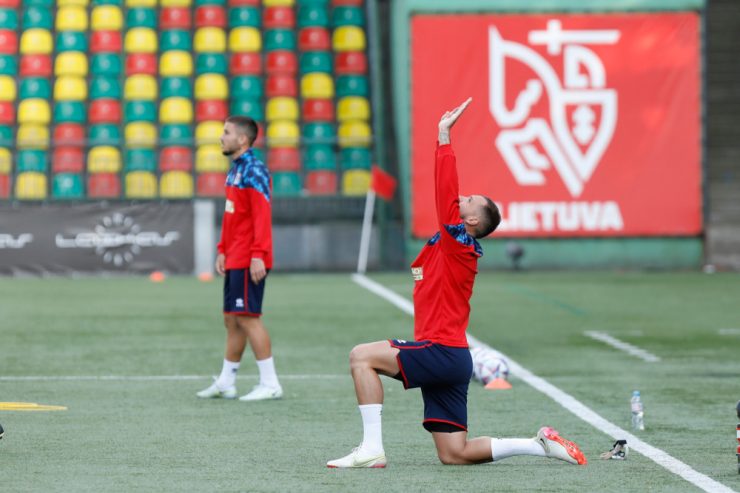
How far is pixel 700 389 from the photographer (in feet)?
32.5

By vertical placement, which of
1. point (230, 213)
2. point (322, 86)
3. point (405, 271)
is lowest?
point (405, 271)

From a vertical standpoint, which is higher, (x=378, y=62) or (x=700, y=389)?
(x=378, y=62)

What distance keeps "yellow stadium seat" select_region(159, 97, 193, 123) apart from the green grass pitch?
6383 mm

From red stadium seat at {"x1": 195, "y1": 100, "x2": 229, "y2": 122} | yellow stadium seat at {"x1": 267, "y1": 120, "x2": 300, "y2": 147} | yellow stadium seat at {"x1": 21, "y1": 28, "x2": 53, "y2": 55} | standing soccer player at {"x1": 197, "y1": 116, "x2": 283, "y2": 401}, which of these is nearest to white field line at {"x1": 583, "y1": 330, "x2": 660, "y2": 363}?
standing soccer player at {"x1": 197, "y1": 116, "x2": 283, "y2": 401}

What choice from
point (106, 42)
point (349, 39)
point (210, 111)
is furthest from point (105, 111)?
point (349, 39)

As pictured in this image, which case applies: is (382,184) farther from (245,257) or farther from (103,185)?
(245,257)

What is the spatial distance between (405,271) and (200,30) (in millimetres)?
6439

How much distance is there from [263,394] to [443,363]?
305 centimetres

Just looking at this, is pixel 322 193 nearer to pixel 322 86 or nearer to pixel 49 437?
pixel 322 86

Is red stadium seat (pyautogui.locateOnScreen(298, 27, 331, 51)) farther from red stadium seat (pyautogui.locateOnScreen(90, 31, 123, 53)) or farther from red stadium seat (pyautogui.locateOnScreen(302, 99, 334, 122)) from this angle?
red stadium seat (pyautogui.locateOnScreen(90, 31, 123, 53))

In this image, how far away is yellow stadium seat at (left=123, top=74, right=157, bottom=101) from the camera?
25.2 m

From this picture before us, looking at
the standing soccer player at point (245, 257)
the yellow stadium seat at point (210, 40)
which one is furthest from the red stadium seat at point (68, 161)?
the standing soccer player at point (245, 257)

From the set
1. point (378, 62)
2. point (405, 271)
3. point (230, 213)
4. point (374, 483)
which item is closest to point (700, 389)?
point (230, 213)

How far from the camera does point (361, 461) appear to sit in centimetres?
675
